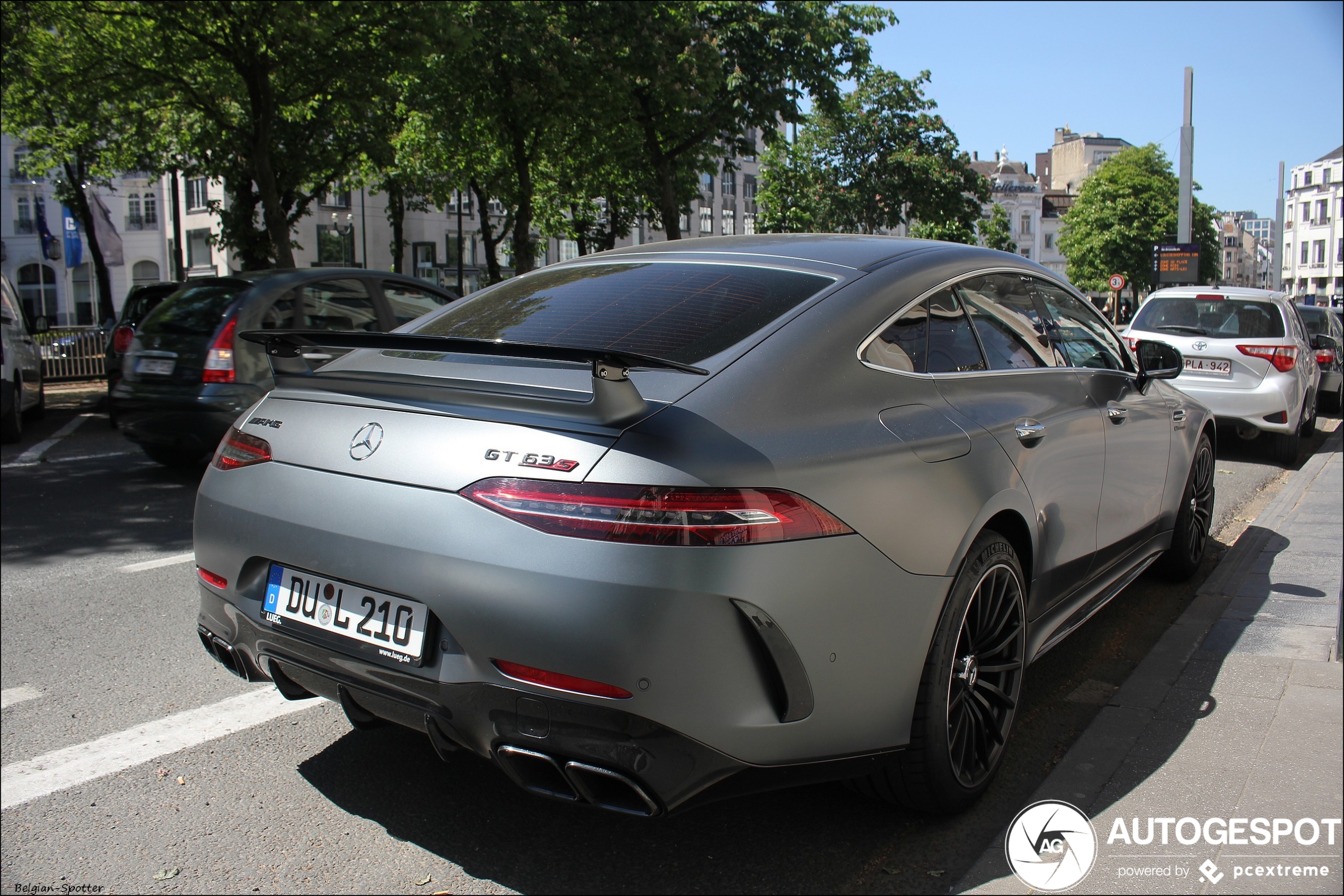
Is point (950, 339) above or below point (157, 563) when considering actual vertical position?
above

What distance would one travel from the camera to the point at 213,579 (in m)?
2.96

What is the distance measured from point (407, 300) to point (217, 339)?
1.65 metres


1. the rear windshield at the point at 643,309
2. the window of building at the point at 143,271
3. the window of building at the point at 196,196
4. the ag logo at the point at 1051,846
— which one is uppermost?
the window of building at the point at 196,196

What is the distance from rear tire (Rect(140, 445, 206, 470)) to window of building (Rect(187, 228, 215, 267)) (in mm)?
51172

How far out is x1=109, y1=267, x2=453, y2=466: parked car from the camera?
26.0 feet

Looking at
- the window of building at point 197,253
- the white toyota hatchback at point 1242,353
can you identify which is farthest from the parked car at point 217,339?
the window of building at point 197,253

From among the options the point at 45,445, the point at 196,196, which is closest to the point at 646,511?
the point at 45,445

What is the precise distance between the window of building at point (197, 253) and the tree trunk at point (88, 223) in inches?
804

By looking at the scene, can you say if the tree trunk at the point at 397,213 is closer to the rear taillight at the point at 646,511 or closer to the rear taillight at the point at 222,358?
the rear taillight at the point at 222,358

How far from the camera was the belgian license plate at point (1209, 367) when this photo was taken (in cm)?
1025

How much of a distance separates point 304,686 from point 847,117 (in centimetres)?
4907

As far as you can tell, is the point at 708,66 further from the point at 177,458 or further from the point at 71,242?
the point at 71,242

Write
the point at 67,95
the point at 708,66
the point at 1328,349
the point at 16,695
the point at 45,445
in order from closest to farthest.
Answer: the point at 16,695 → the point at 45,445 → the point at 1328,349 → the point at 67,95 → the point at 708,66

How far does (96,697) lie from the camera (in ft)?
13.1
